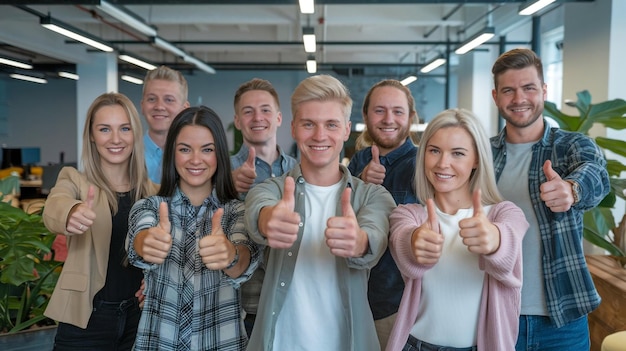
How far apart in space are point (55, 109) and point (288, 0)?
39.9 feet

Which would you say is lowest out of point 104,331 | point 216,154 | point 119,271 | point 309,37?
point 104,331

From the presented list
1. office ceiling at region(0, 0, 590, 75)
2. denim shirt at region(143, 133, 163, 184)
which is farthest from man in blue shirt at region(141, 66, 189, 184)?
office ceiling at region(0, 0, 590, 75)

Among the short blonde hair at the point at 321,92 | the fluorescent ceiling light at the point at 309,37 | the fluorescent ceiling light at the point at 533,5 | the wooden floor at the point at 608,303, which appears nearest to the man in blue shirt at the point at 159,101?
the short blonde hair at the point at 321,92

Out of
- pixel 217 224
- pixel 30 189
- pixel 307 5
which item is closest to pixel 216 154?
pixel 217 224

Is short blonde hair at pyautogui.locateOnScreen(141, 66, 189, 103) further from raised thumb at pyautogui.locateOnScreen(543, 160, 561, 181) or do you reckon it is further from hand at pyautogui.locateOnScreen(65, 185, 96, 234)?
raised thumb at pyautogui.locateOnScreen(543, 160, 561, 181)

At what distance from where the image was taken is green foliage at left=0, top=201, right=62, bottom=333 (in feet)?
8.63

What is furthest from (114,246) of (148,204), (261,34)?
(261,34)

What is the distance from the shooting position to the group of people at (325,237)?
1.53 metres

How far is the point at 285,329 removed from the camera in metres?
1.59

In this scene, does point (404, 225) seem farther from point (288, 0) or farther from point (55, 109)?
point (55, 109)

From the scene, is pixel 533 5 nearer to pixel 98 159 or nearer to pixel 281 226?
pixel 98 159

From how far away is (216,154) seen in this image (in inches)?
69.9

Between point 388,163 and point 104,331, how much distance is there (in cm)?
128

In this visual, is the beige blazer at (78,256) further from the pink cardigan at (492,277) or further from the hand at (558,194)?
the hand at (558,194)
